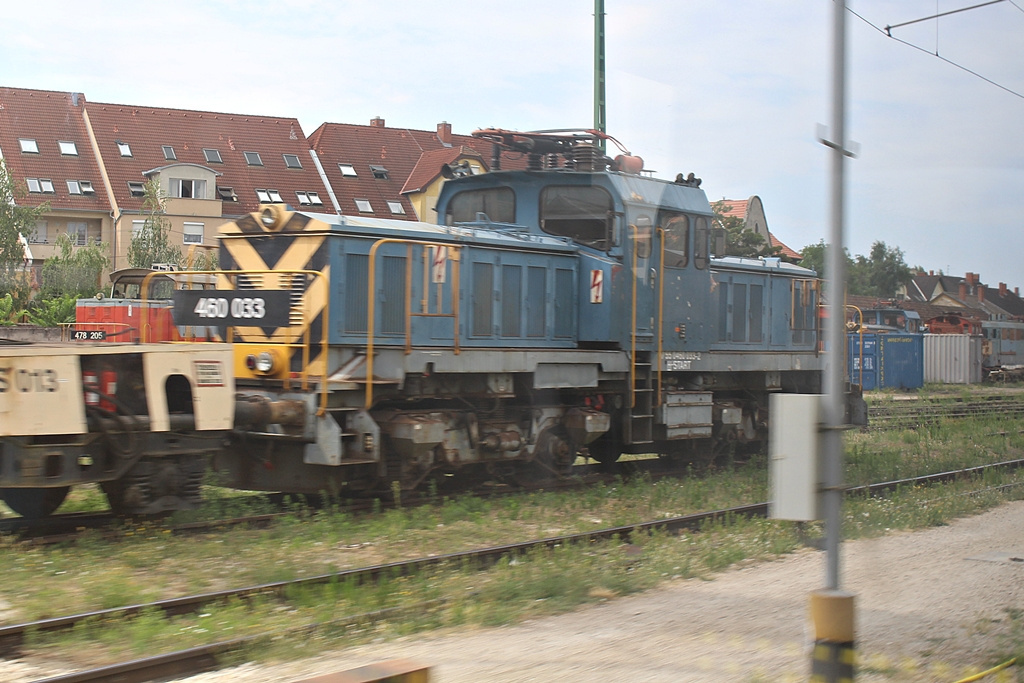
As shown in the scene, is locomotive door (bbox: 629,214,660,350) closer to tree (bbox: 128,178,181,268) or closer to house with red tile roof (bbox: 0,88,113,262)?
tree (bbox: 128,178,181,268)

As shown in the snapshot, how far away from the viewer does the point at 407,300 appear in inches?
374

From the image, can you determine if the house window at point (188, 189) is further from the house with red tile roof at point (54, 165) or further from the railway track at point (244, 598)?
the railway track at point (244, 598)

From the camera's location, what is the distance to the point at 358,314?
30.7 feet

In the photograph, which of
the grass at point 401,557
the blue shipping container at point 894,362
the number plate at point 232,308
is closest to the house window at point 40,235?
the blue shipping container at point 894,362

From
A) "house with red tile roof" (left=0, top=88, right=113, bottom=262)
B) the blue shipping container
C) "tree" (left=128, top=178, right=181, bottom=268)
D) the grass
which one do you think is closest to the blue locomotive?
the grass

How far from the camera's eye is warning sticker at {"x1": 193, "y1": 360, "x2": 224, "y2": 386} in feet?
25.5

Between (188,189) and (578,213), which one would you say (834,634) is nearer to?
(578,213)

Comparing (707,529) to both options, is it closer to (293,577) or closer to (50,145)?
(293,577)

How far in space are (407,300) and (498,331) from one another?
1.30m

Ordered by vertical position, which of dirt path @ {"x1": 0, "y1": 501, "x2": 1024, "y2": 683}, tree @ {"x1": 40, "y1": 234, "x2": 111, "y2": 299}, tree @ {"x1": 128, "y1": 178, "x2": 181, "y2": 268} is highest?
tree @ {"x1": 128, "y1": 178, "x2": 181, "y2": 268}

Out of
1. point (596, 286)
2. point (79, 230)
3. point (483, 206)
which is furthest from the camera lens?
point (79, 230)

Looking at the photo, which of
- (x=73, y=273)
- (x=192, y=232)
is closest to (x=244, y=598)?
(x=73, y=273)

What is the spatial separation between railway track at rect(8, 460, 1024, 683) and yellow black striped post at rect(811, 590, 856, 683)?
264 cm

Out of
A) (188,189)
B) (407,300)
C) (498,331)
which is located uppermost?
(188,189)
